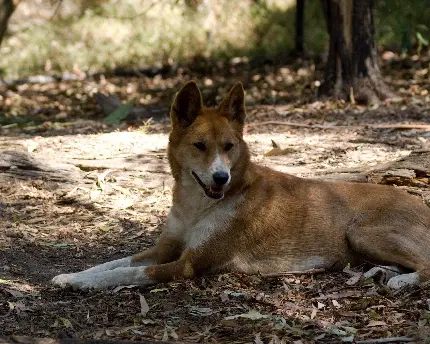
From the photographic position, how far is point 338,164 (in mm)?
7934

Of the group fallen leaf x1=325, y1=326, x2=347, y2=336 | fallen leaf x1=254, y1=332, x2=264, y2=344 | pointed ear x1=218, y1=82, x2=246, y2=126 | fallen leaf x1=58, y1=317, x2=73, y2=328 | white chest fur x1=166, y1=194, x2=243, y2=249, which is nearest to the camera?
fallen leaf x1=254, y1=332, x2=264, y2=344

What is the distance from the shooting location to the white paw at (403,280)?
16.9ft

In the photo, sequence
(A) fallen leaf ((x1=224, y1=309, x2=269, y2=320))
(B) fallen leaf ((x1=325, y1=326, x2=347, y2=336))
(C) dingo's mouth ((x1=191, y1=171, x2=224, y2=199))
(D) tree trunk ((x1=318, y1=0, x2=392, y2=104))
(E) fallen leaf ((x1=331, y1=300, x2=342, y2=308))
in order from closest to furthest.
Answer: (B) fallen leaf ((x1=325, y1=326, x2=347, y2=336))
(A) fallen leaf ((x1=224, y1=309, x2=269, y2=320))
(E) fallen leaf ((x1=331, y1=300, x2=342, y2=308))
(C) dingo's mouth ((x1=191, y1=171, x2=224, y2=199))
(D) tree trunk ((x1=318, y1=0, x2=392, y2=104))

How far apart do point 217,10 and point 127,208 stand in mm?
11050

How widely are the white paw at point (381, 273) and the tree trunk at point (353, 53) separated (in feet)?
21.1

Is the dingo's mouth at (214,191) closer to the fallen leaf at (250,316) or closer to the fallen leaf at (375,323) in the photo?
the fallen leaf at (250,316)

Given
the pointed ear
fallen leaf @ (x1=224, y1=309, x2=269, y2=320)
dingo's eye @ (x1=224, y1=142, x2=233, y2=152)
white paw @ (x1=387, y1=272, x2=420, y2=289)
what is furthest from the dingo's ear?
white paw @ (x1=387, y1=272, x2=420, y2=289)

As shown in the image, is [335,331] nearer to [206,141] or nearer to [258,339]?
[258,339]

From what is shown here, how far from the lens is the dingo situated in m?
5.44

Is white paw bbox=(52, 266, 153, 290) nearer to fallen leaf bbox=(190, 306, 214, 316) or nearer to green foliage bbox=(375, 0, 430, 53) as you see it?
fallen leaf bbox=(190, 306, 214, 316)

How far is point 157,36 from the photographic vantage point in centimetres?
1753

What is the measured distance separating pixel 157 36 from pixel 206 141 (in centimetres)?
1246

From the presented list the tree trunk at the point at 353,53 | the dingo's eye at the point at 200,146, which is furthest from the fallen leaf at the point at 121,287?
the tree trunk at the point at 353,53

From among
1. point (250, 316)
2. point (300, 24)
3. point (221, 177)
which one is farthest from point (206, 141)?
point (300, 24)
